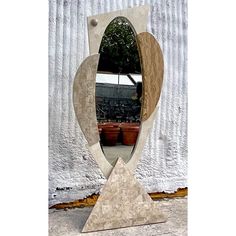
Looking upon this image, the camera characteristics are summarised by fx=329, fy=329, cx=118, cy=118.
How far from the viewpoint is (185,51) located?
2.47 m

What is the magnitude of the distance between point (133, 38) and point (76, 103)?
505 millimetres

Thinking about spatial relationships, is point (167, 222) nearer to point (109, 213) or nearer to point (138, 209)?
point (138, 209)

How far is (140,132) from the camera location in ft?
6.30

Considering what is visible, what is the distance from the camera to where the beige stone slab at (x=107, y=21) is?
1.74 metres

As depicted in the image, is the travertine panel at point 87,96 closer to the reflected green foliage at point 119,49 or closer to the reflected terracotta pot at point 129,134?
the reflected green foliage at point 119,49

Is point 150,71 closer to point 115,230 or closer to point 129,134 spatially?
point 129,134

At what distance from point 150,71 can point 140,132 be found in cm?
36

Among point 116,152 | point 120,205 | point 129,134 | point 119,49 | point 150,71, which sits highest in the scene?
point 119,49

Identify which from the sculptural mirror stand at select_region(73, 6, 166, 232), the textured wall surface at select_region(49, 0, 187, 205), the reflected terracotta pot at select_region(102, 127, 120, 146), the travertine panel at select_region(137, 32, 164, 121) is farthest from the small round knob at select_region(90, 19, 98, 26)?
the reflected terracotta pot at select_region(102, 127, 120, 146)

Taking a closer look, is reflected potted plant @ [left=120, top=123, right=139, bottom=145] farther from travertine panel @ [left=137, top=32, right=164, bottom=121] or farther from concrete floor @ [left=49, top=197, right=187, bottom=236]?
concrete floor @ [left=49, top=197, right=187, bottom=236]

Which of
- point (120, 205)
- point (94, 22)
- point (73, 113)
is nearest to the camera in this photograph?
point (94, 22)

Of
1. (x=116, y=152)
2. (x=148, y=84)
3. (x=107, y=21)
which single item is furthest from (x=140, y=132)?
(x=107, y=21)

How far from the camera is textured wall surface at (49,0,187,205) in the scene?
6.92ft

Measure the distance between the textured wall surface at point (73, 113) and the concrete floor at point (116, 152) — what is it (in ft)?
1.20
